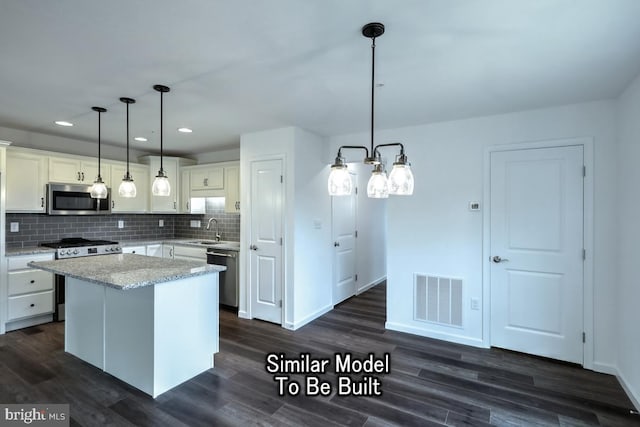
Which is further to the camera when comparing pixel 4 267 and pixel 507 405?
pixel 4 267

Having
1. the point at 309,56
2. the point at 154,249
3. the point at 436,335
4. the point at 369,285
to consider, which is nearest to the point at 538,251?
the point at 436,335

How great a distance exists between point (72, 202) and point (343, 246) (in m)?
3.83

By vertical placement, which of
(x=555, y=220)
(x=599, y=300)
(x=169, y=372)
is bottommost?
(x=169, y=372)

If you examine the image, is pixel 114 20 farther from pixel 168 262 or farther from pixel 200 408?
pixel 200 408

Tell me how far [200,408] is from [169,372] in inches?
16.3

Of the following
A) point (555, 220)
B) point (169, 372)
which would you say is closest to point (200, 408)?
point (169, 372)

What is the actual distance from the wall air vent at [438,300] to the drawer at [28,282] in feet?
14.6

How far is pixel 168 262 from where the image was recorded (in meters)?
3.04

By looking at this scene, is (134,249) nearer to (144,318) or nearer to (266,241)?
(266,241)

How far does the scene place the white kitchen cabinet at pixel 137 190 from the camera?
15.8ft

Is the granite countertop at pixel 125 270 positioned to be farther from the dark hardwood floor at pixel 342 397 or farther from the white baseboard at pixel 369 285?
the white baseboard at pixel 369 285

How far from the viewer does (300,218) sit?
3965mm

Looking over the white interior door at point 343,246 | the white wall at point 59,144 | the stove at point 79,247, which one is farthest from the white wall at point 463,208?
the white wall at point 59,144

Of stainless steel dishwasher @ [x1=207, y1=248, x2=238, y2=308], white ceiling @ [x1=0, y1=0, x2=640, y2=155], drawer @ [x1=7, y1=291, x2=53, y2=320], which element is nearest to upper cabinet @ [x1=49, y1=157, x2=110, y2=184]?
white ceiling @ [x1=0, y1=0, x2=640, y2=155]
